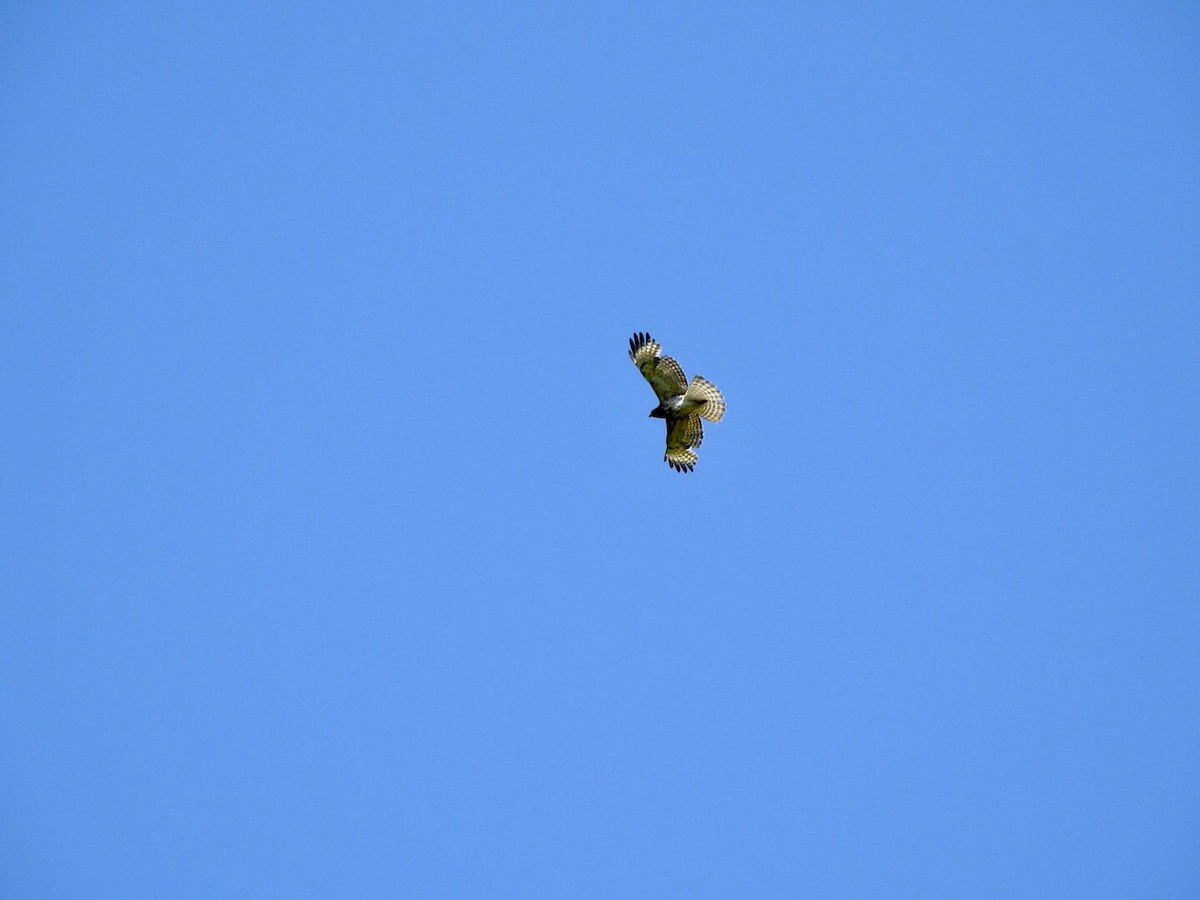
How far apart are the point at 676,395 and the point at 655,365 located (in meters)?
0.98

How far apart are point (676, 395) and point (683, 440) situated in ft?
5.23

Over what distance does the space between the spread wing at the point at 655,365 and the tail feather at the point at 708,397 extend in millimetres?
235

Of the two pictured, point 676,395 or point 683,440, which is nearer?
point 676,395

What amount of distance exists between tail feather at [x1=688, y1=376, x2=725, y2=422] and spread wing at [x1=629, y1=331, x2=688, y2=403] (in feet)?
0.77

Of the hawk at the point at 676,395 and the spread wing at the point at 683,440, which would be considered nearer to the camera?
the hawk at the point at 676,395

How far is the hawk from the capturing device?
25656 mm

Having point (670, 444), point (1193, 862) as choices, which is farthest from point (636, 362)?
point (1193, 862)

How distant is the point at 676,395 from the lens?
26219 millimetres

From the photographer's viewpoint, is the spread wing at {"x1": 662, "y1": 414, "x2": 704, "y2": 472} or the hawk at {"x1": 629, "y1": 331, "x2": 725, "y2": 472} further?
the spread wing at {"x1": 662, "y1": 414, "x2": 704, "y2": 472}

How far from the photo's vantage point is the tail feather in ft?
84.6

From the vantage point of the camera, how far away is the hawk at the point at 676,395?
84.2ft

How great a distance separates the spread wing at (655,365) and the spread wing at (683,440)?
3.68 feet

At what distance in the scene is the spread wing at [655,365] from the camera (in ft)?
83.8

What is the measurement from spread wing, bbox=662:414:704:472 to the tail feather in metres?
Result: 0.39
